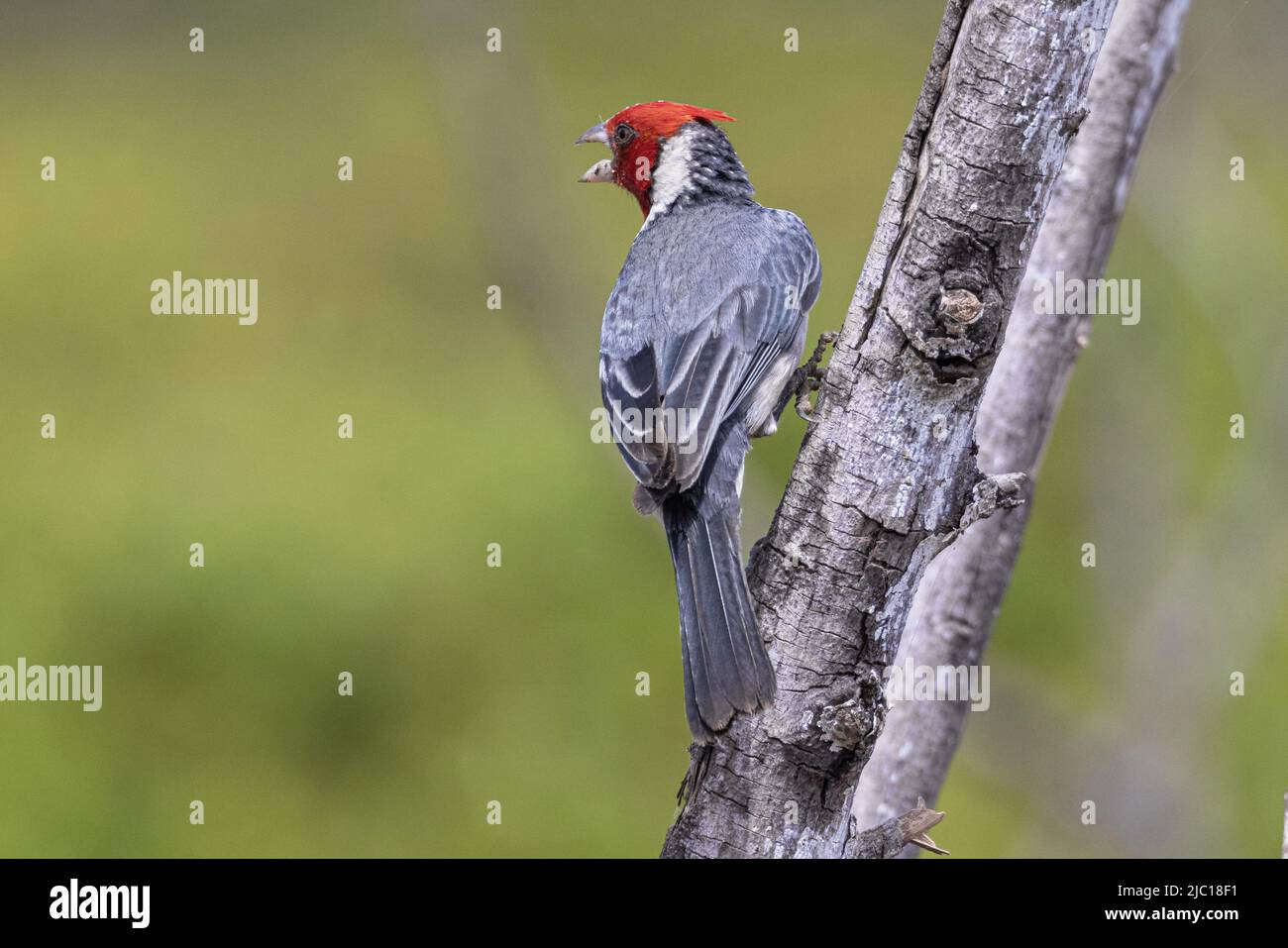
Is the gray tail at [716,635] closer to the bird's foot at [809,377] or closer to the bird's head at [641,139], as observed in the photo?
the bird's foot at [809,377]

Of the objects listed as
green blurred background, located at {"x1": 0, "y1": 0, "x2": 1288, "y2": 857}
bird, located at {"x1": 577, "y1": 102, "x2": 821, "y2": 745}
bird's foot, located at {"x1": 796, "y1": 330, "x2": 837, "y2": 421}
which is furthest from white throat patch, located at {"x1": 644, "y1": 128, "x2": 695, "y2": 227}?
green blurred background, located at {"x1": 0, "y1": 0, "x2": 1288, "y2": 857}

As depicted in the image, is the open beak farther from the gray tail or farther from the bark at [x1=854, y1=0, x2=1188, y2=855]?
the gray tail

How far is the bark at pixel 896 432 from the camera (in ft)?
7.80

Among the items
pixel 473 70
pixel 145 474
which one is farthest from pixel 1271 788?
pixel 145 474

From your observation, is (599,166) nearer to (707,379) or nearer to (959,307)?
(707,379)

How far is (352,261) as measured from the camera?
10992mm

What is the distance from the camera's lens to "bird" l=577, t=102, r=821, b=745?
9.00 feet

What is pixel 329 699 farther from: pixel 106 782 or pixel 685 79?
pixel 685 79

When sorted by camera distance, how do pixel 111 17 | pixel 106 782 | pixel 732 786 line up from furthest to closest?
pixel 111 17, pixel 106 782, pixel 732 786

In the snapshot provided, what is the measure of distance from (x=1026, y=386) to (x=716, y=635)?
5.61 feet

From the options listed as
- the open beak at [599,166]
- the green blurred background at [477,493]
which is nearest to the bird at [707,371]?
the open beak at [599,166]

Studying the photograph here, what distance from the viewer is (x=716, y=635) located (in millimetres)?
2740

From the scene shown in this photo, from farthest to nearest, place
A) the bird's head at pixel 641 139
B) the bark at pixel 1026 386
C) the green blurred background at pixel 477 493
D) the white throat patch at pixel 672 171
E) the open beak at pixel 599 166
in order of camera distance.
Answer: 1. the green blurred background at pixel 477 493
2. the open beak at pixel 599 166
3. the bird's head at pixel 641 139
4. the white throat patch at pixel 672 171
5. the bark at pixel 1026 386

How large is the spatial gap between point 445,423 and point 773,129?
15.0 feet
